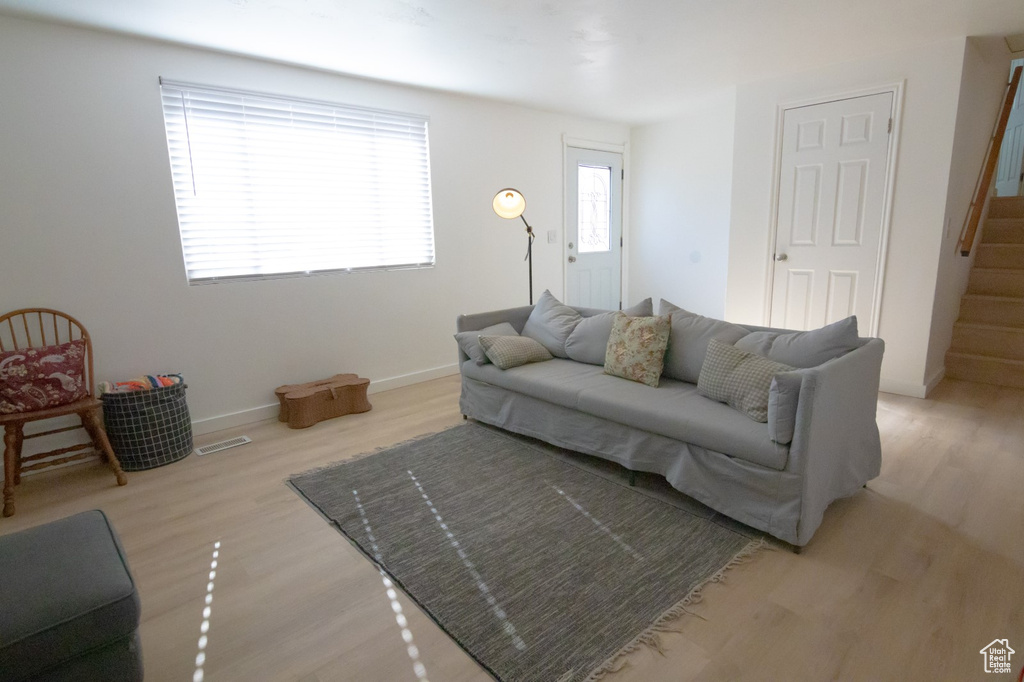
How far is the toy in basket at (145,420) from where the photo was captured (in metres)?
2.96

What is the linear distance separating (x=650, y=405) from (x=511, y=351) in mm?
1094

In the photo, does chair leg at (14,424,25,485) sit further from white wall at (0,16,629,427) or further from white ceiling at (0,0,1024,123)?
white ceiling at (0,0,1024,123)

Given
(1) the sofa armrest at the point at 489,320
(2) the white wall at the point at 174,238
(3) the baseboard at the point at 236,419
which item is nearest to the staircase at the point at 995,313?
(1) the sofa armrest at the point at 489,320

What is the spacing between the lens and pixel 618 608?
1.80m

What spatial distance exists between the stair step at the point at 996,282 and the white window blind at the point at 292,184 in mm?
4864

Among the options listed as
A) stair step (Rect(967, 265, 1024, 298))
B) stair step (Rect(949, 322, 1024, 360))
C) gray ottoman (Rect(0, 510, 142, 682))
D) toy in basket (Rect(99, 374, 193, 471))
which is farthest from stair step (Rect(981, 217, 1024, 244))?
toy in basket (Rect(99, 374, 193, 471))

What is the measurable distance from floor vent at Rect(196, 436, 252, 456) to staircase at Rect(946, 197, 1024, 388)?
5.51m

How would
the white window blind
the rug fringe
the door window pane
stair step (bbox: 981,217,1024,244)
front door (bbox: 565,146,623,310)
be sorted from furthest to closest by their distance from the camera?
the door window pane, front door (bbox: 565,146,623,310), stair step (bbox: 981,217,1024,244), the white window blind, the rug fringe

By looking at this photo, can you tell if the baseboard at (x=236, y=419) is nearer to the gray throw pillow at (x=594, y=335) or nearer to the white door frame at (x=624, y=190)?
the gray throw pillow at (x=594, y=335)

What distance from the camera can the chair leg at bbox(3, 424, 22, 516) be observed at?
255cm

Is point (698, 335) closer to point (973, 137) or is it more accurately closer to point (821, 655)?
point (821, 655)

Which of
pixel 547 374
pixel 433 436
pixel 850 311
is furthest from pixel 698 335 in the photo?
A: pixel 850 311

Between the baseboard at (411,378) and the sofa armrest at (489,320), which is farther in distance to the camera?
the baseboard at (411,378)

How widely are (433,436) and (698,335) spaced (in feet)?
5.76
